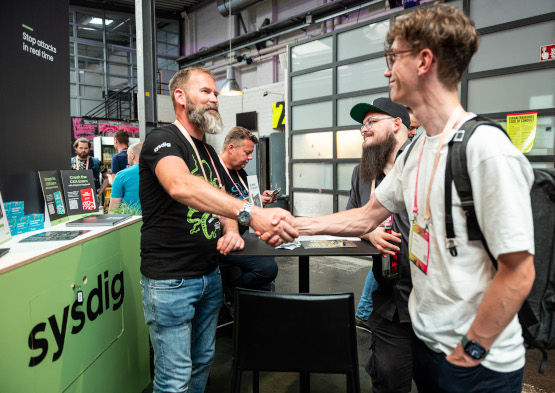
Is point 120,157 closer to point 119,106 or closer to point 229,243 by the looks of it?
point 229,243

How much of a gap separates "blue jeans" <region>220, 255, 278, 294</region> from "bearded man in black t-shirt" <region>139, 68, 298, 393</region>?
1215 millimetres

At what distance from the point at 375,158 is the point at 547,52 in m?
3.69

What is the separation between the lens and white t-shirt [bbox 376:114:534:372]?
808 mm

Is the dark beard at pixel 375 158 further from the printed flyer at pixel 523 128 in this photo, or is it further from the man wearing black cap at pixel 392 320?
the printed flyer at pixel 523 128

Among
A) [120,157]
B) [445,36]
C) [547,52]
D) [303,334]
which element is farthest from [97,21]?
[445,36]

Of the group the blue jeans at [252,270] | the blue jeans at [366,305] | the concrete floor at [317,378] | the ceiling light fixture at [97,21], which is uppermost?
the ceiling light fixture at [97,21]

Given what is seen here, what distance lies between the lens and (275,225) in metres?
1.70

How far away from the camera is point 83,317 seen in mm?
1645

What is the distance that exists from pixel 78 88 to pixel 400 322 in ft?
51.3

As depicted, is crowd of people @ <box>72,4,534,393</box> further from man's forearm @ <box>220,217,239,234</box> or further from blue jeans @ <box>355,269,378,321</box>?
blue jeans @ <box>355,269,378,321</box>

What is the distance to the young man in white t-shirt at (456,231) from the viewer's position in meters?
0.82

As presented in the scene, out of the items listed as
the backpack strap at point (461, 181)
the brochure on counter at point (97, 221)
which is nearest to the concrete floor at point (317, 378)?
the brochure on counter at point (97, 221)

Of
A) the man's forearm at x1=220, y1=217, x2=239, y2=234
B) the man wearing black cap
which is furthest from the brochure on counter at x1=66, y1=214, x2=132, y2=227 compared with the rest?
the man wearing black cap

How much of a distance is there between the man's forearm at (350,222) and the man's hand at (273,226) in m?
0.05
